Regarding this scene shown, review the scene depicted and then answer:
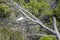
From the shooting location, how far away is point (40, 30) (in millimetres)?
5688

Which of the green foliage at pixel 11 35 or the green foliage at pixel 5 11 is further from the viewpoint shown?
the green foliage at pixel 5 11

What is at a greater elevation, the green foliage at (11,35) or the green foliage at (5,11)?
the green foliage at (5,11)

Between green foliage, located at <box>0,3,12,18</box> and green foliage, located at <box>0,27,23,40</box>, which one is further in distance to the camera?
green foliage, located at <box>0,3,12,18</box>

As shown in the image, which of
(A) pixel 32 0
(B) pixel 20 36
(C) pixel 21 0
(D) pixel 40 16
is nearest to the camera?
(B) pixel 20 36

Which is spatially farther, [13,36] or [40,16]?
[40,16]

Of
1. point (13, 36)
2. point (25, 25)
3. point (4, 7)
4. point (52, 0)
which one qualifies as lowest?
point (13, 36)

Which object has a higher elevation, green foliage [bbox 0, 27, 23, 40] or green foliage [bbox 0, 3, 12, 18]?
green foliage [bbox 0, 3, 12, 18]

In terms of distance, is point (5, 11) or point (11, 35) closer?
→ point (11, 35)

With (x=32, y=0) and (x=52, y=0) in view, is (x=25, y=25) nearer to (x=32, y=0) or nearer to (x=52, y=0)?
(x=32, y=0)

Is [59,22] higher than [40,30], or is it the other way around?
[59,22]

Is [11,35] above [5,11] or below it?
below

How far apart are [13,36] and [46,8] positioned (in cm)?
267

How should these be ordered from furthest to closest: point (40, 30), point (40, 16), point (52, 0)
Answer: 1. point (52, 0)
2. point (40, 16)
3. point (40, 30)

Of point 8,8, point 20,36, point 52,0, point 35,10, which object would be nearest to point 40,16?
point 35,10
